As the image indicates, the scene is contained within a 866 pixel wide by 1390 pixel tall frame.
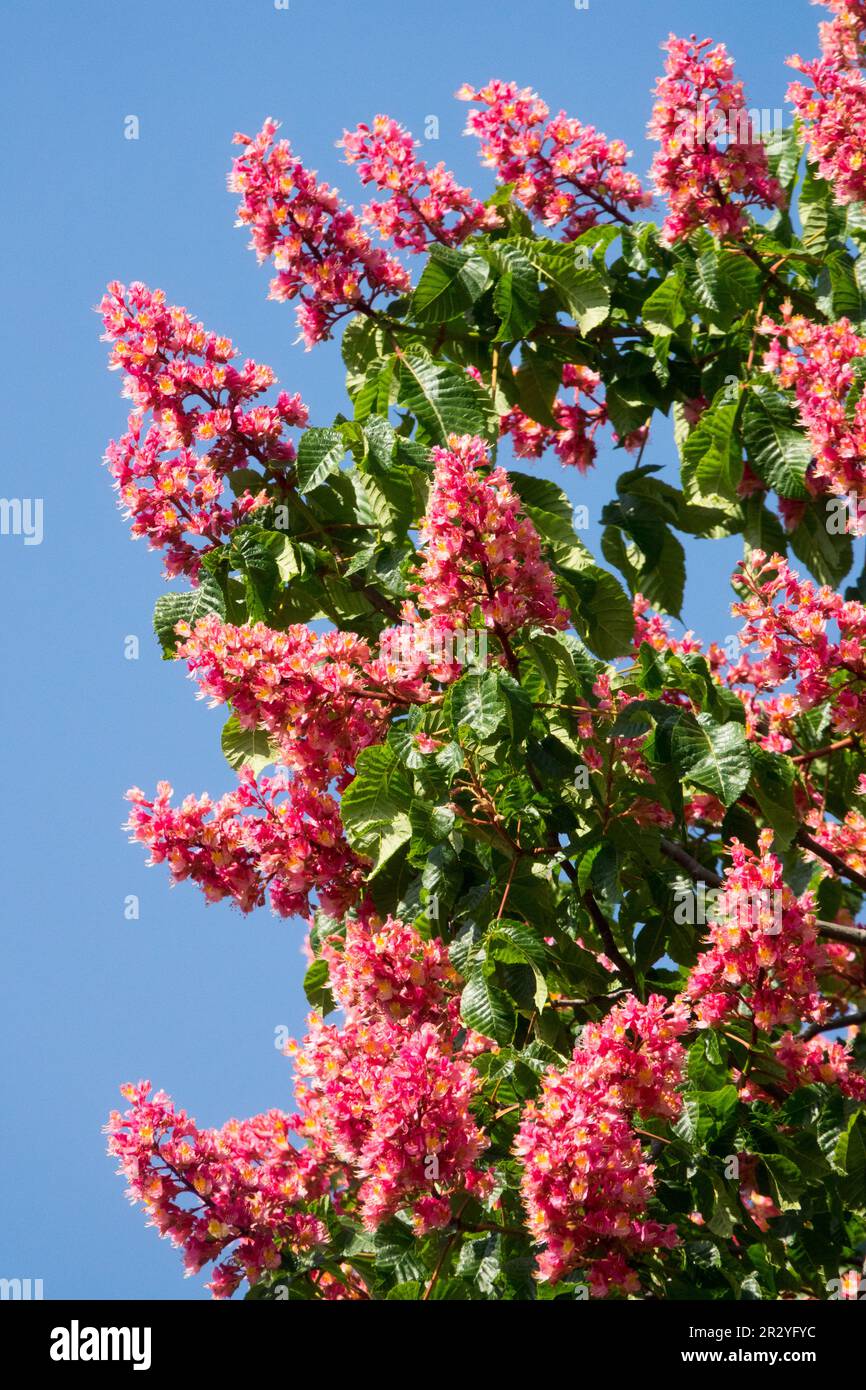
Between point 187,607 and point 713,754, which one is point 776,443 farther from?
point 187,607

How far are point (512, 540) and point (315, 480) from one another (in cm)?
115

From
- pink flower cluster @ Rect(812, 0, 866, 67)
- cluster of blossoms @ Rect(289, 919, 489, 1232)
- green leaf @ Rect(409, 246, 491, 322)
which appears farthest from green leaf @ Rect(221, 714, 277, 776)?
pink flower cluster @ Rect(812, 0, 866, 67)

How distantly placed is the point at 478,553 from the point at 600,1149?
1.50 m

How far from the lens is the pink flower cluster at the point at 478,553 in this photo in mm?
4188

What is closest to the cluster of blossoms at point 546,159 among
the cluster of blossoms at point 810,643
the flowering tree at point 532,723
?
the flowering tree at point 532,723

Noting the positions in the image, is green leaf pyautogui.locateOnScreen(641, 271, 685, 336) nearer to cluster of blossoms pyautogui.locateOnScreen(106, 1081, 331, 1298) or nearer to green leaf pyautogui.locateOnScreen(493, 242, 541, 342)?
green leaf pyautogui.locateOnScreen(493, 242, 541, 342)

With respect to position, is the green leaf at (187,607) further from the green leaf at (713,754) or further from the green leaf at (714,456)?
the green leaf at (714,456)

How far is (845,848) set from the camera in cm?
625

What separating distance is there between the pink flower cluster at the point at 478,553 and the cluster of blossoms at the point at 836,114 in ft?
6.76

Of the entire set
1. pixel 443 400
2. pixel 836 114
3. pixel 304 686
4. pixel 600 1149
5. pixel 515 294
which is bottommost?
pixel 600 1149

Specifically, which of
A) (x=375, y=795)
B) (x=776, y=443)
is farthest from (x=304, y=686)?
(x=776, y=443)

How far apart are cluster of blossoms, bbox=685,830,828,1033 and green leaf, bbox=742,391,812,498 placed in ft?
5.06

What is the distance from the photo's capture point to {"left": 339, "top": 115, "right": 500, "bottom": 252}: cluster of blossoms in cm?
599

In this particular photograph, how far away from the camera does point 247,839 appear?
15.6 feet
